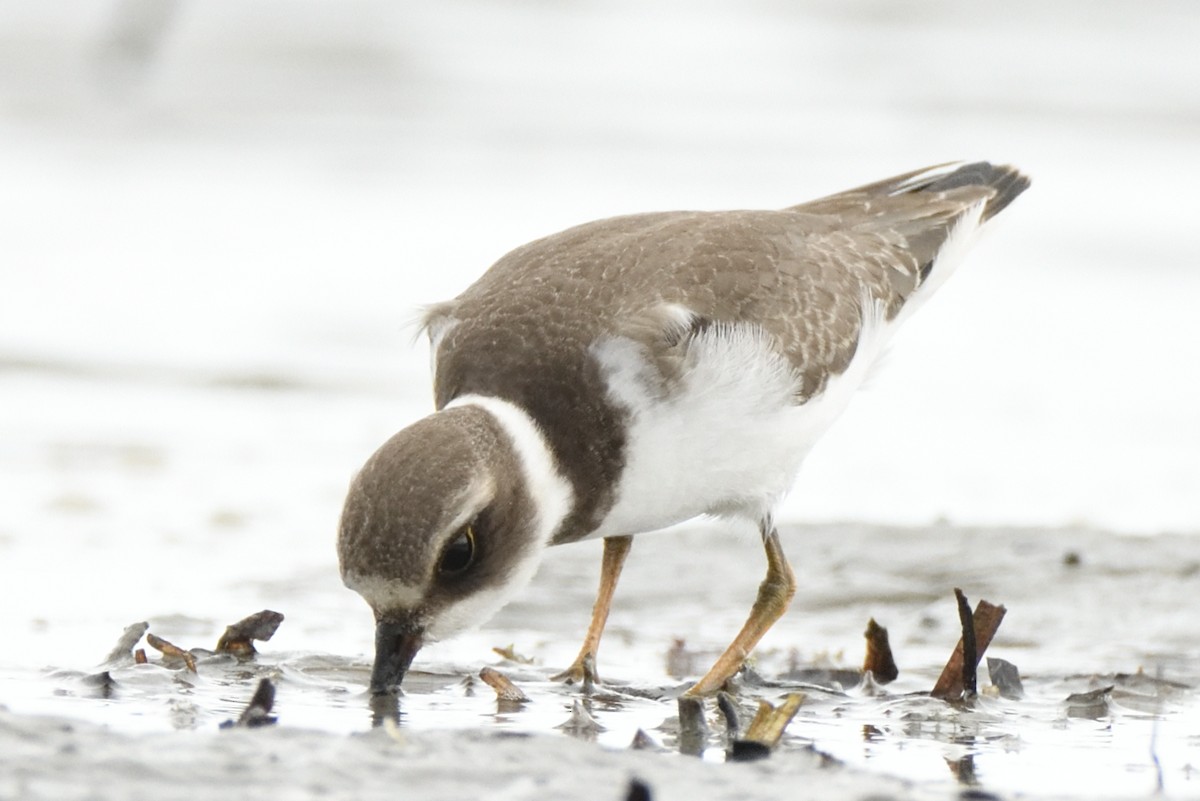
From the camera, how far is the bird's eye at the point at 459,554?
541 cm

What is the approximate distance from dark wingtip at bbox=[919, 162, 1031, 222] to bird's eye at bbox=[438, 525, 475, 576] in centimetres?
364

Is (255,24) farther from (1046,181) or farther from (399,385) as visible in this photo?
(399,385)

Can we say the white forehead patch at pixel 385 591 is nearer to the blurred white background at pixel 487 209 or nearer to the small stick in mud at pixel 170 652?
the small stick in mud at pixel 170 652

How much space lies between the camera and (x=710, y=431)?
617cm

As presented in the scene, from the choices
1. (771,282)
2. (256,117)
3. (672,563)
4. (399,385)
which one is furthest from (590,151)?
(771,282)

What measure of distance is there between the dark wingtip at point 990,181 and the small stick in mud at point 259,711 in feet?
14.4

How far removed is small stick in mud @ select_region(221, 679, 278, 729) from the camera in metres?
4.82

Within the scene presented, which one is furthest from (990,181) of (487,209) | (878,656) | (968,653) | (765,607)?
(487,209)

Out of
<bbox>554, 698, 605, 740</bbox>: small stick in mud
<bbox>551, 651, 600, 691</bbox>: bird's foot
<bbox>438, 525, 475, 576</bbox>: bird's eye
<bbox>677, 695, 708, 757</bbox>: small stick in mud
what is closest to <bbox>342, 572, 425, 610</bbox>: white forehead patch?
<bbox>438, 525, 475, 576</bbox>: bird's eye

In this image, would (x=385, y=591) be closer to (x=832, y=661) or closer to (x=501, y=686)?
(x=501, y=686)

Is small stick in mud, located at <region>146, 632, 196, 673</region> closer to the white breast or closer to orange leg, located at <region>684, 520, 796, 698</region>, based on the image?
the white breast

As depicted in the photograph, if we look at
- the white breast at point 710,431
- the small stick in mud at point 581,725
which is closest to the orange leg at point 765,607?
the white breast at point 710,431

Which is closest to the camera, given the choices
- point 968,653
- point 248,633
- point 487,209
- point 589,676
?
point 968,653

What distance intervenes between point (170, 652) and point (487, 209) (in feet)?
28.1
